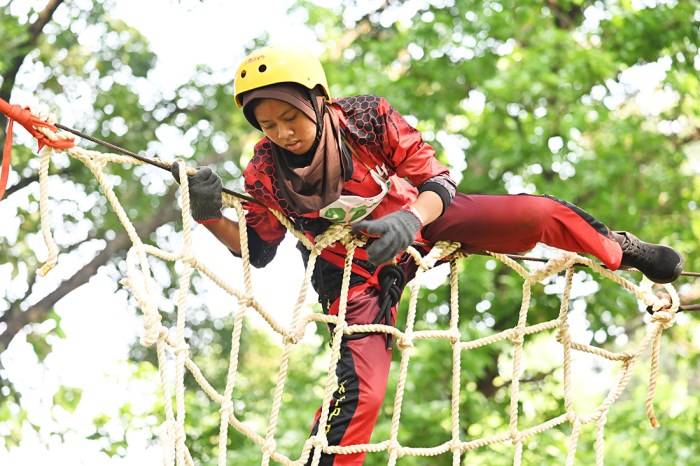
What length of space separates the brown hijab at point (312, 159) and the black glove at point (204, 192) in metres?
0.14

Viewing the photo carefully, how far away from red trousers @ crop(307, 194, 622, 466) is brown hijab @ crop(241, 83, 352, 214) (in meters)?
0.28

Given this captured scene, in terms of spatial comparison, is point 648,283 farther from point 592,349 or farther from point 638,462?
point 638,462

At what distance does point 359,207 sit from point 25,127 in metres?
0.70

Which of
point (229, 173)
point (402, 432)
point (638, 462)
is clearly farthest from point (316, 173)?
point (229, 173)

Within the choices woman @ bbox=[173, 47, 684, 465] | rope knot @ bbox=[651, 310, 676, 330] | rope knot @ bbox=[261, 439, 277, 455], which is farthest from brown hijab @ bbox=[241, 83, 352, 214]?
rope knot @ bbox=[651, 310, 676, 330]

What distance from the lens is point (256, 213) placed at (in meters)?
2.10

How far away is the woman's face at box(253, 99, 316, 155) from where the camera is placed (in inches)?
74.5

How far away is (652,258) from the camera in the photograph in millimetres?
2168

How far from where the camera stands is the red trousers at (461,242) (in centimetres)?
199

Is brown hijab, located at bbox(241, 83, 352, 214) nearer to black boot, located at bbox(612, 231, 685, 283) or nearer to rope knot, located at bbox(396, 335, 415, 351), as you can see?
rope knot, located at bbox(396, 335, 415, 351)

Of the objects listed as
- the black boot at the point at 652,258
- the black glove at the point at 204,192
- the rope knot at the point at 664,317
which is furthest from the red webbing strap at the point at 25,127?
the rope knot at the point at 664,317

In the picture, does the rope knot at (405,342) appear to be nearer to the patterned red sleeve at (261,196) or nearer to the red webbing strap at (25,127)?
the patterned red sleeve at (261,196)

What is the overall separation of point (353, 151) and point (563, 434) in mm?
3658

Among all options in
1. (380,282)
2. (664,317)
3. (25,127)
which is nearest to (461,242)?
(380,282)
